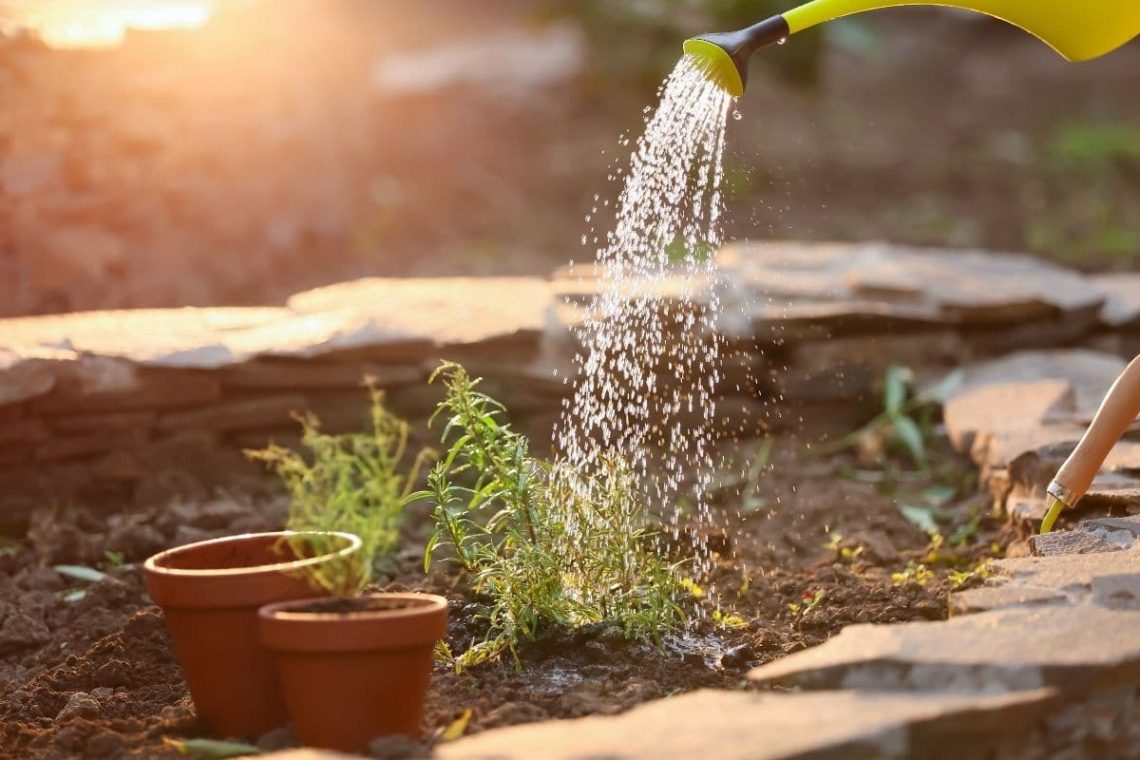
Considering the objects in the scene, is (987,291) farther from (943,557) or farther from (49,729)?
(49,729)

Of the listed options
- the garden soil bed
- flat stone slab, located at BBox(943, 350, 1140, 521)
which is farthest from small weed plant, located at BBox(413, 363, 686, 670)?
flat stone slab, located at BBox(943, 350, 1140, 521)

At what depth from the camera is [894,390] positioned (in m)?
4.74

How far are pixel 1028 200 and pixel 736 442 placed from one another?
179 inches

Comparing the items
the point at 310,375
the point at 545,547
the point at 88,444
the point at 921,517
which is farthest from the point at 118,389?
the point at 921,517

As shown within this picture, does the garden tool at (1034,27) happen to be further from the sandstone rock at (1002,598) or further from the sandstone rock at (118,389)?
the sandstone rock at (118,389)

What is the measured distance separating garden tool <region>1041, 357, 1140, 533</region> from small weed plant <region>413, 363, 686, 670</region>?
0.87 meters

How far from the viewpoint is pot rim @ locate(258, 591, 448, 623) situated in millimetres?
2168

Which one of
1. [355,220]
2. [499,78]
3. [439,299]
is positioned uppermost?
[499,78]

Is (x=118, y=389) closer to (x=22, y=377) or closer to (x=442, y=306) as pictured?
(x=22, y=377)

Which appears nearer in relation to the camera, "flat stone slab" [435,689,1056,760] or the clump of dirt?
"flat stone slab" [435,689,1056,760]

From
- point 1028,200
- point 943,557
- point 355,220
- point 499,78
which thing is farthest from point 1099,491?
point 499,78

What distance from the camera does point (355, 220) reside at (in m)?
6.97

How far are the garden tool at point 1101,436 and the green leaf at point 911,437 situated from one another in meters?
1.50

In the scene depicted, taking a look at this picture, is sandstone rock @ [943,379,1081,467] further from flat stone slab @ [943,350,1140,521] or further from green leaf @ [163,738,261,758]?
green leaf @ [163,738,261,758]
